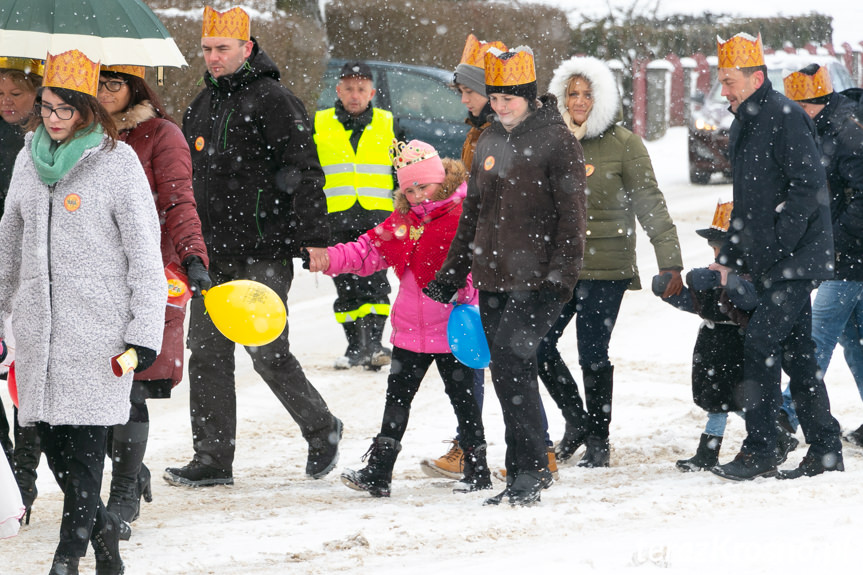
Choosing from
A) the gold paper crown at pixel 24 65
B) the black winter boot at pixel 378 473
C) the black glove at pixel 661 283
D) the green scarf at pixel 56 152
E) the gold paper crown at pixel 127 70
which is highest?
the gold paper crown at pixel 24 65

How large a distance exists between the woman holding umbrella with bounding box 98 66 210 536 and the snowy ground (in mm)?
291

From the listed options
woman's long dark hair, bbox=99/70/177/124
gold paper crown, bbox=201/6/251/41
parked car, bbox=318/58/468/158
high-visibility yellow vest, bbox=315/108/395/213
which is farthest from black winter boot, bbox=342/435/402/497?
parked car, bbox=318/58/468/158

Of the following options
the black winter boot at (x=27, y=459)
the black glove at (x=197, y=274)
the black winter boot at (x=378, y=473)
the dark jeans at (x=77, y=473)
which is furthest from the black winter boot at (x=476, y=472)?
the dark jeans at (x=77, y=473)

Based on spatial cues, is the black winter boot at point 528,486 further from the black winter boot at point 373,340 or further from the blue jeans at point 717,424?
the black winter boot at point 373,340

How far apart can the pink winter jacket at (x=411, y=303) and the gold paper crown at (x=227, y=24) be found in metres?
1.08

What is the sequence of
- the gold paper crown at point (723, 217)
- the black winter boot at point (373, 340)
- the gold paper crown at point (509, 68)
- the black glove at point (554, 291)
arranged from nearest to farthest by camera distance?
the black glove at point (554, 291)
the gold paper crown at point (509, 68)
the gold paper crown at point (723, 217)
the black winter boot at point (373, 340)

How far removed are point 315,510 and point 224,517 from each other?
37cm

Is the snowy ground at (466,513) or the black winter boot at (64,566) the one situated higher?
the black winter boot at (64,566)

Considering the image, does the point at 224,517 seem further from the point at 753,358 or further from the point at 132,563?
the point at 753,358

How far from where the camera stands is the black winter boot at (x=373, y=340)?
27.8 ft

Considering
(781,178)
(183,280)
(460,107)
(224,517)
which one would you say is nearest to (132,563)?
Result: (224,517)

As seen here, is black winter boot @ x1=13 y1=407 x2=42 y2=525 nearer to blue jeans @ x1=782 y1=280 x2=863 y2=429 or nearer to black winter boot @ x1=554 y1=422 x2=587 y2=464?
black winter boot @ x1=554 y1=422 x2=587 y2=464

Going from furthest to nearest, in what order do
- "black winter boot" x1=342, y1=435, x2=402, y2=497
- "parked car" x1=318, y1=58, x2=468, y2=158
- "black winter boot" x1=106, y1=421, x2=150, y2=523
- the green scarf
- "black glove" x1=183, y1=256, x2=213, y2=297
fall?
"parked car" x1=318, y1=58, x2=468, y2=158 < "black winter boot" x1=342, y1=435, x2=402, y2=497 < "black winter boot" x1=106, y1=421, x2=150, y2=523 < "black glove" x1=183, y1=256, x2=213, y2=297 < the green scarf

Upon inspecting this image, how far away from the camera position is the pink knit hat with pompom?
5.46m
